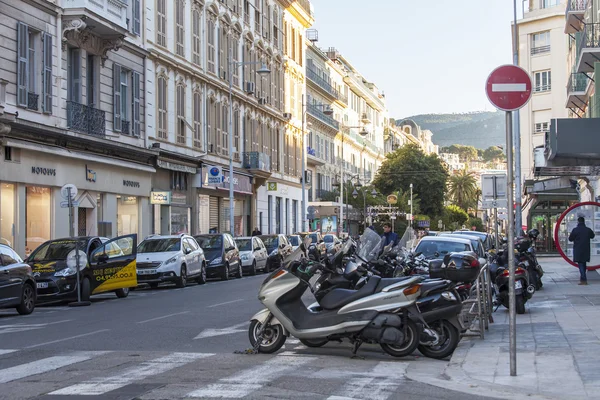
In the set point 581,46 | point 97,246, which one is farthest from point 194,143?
point 97,246

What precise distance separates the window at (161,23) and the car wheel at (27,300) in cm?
2330

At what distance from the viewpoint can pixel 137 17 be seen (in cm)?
3925

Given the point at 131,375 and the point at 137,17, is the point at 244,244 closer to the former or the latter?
the point at 137,17

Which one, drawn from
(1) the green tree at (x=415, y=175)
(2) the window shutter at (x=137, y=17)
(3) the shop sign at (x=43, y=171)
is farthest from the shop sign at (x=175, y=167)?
(1) the green tree at (x=415, y=175)

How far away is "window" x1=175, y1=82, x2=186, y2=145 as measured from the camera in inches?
1734

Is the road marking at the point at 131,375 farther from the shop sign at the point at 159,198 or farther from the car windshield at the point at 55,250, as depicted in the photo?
the shop sign at the point at 159,198

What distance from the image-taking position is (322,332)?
38.2ft

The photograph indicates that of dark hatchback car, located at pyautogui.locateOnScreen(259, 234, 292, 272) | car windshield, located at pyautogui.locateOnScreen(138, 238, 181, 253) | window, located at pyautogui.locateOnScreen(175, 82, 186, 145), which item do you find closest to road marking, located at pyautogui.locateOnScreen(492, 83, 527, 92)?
car windshield, located at pyautogui.locateOnScreen(138, 238, 181, 253)

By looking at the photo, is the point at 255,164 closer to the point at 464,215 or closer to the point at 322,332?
the point at 322,332

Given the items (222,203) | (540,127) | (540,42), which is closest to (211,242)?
(222,203)

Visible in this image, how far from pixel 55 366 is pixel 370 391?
383 cm

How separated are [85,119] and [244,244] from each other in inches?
349

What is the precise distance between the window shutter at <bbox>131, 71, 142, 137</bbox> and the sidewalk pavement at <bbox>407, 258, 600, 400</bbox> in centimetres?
2383

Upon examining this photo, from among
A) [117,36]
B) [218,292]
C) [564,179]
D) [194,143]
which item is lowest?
[218,292]
